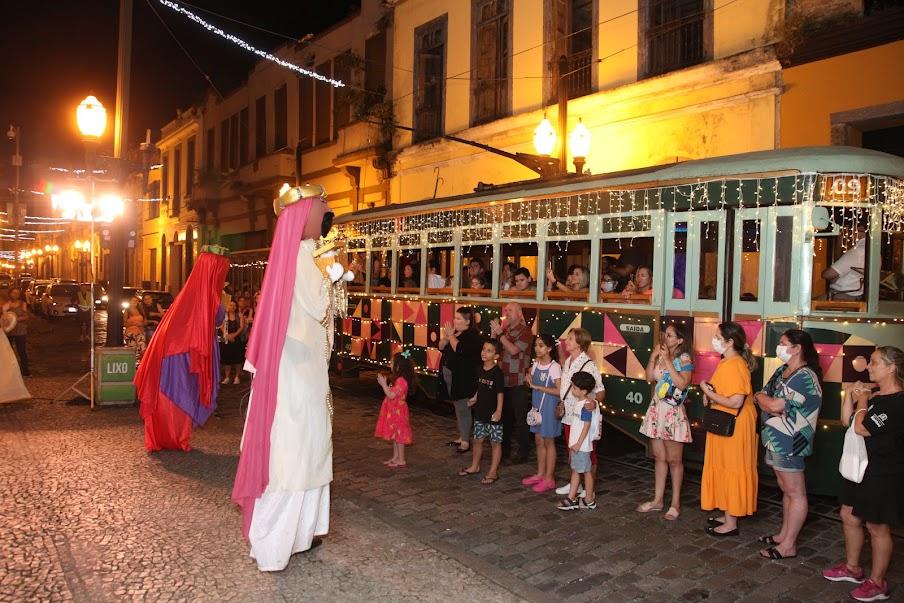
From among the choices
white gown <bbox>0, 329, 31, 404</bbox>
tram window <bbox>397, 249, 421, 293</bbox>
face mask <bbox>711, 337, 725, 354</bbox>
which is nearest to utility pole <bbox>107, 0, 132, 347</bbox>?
white gown <bbox>0, 329, 31, 404</bbox>

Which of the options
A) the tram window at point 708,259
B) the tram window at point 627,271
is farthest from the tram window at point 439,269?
the tram window at point 708,259

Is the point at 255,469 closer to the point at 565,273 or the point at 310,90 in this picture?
the point at 565,273

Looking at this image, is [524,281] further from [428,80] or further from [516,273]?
[428,80]

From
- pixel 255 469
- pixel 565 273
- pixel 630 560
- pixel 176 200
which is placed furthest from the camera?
pixel 176 200

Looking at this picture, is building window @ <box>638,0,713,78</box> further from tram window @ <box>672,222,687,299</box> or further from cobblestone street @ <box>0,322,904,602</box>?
cobblestone street @ <box>0,322,904,602</box>

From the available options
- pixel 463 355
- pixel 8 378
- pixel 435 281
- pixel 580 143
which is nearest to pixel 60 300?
pixel 8 378

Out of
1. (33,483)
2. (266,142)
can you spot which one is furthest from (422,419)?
(266,142)

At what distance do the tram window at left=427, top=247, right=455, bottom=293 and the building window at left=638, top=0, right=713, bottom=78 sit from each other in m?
4.81

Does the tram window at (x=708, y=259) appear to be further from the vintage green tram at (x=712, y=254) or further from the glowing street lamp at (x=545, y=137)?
the glowing street lamp at (x=545, y=137)

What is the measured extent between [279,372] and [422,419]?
5633mm

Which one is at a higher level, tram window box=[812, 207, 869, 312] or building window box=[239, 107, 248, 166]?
building window box=[239, 107, 248, 166]

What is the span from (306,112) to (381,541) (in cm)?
2012

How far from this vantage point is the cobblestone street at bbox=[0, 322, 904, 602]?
182 inches

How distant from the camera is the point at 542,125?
43.9 ft
